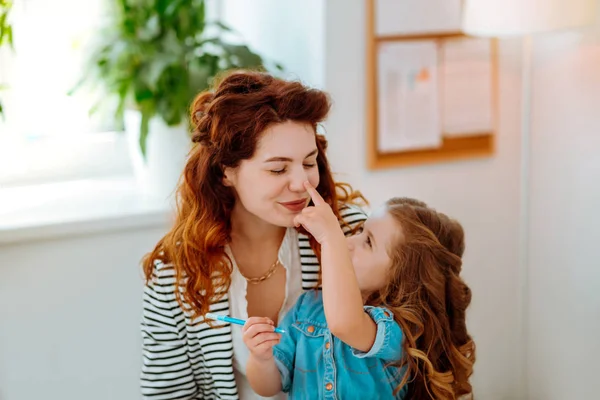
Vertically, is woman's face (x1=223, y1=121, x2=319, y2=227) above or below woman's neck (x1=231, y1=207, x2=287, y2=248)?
above

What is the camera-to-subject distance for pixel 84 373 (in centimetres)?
207

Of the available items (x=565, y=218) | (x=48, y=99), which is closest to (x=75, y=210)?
(x=48, y=99)

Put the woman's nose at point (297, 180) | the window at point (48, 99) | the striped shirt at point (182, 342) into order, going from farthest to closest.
→ the window at point (48, 99) < the striped shirt at point (182, 342) < the woman's nose at point (297, 180)

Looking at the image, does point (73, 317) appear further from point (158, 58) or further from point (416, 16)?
point (416, 16)

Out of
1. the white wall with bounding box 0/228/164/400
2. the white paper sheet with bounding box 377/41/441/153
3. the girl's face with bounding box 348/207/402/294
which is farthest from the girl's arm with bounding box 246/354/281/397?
the white paper sheet with bounding box 377/41/441/153

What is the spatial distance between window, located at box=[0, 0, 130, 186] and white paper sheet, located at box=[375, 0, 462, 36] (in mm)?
815

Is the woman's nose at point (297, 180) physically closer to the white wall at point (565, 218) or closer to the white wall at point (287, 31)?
the white wall at point (287, 31)

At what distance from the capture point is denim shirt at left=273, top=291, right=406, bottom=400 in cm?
144

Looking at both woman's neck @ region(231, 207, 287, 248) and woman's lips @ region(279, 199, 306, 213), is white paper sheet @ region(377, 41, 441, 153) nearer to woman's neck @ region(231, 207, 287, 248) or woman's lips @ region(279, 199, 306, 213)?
woman's neck @ region(231, 207, 287, 248)

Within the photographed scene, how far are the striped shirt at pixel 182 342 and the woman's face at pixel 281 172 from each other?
0.71ft

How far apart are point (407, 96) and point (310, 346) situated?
96cm

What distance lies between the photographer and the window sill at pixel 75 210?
1975mm

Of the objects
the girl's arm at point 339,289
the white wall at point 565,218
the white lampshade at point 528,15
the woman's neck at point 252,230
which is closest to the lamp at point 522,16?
the white lampshade at point 528,15

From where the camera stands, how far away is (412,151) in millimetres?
2332
